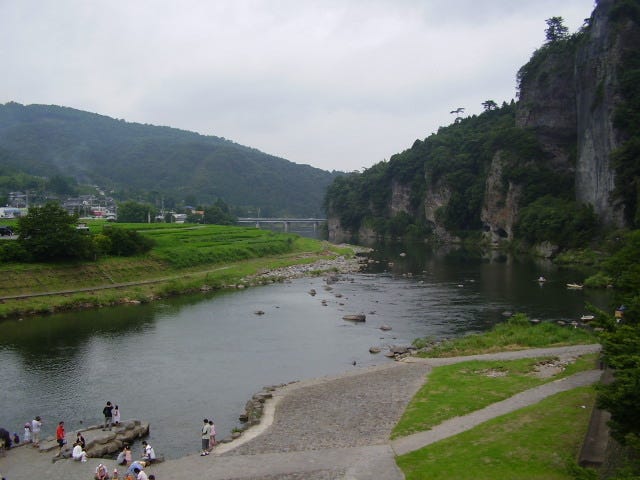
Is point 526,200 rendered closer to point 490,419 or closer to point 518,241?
point 518,241

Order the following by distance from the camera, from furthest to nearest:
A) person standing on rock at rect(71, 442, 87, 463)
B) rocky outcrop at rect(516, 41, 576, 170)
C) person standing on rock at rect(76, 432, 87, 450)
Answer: rocky outcrop at rect(516, 41, 576, 170), person standing on rock at rect(76, 432, 87, 450), person standing on rock at rect(71, 442, 87, 463)

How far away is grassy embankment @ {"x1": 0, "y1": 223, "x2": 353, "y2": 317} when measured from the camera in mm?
58969

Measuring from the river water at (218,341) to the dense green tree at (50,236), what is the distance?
12013mm

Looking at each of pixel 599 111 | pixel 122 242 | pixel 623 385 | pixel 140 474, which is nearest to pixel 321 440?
pixel 140 474

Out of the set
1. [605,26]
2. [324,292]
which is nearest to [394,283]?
[324,292]

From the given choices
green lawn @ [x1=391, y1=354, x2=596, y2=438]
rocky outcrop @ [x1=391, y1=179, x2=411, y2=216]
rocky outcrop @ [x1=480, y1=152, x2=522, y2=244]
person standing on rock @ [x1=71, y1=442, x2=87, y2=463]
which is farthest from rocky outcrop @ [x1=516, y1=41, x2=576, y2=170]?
person standing on rock @ [x1=71, y1=442, x2=87, y2=463]

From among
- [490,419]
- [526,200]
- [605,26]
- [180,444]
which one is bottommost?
[180,444]

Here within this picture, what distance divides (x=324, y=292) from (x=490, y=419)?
156 ft

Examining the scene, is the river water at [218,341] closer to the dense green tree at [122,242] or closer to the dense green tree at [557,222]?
the dense green tree at [122,242]

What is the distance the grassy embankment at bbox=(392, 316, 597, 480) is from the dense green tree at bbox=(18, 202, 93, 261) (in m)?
48.4

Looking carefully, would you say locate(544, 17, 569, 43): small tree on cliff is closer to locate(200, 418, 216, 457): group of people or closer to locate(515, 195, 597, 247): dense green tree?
locate(515, 195, 597, 247): dense green tree

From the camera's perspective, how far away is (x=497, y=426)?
75.4ft

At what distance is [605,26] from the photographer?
99.2m

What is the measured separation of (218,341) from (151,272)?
31.6 m
